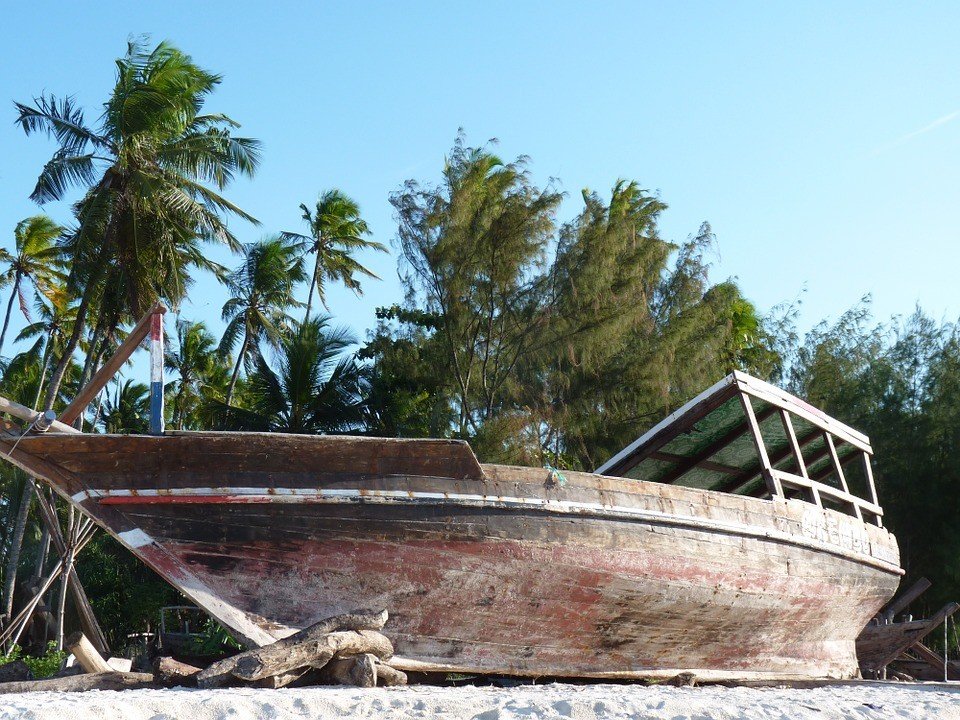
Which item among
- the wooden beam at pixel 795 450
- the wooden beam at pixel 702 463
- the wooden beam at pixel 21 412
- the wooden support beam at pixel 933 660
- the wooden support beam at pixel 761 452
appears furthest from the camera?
the wooden support beam at pixel 933 660

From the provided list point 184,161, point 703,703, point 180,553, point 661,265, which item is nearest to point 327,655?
point 180,553

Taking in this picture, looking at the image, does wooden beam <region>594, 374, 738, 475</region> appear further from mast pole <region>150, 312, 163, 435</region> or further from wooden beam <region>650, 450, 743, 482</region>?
mast pole <region>150, 312, 163, 435</region>

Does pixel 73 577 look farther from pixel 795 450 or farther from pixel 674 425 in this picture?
pixel 795 450

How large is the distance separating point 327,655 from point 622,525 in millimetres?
2867

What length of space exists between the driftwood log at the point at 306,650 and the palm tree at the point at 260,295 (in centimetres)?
1953

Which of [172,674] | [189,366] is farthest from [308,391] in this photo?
[172,674]

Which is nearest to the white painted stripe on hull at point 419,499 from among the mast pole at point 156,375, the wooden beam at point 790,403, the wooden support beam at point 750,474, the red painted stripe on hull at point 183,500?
the red painted stripe on hull at point 183,500

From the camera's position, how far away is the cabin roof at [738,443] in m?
9.80

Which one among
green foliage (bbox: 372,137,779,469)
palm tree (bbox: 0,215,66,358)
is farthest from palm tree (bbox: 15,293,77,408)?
green foliage (bbox: 372,137,779,469)

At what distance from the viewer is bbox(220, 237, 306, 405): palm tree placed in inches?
1016

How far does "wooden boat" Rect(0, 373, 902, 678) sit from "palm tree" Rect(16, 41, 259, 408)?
9955 millimetres

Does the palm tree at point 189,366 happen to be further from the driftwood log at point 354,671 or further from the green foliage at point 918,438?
the driftwood log at point 354,671

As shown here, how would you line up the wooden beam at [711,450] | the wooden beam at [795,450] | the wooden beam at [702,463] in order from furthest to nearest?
the wooden beam at [702,463] < the wooden beam at [711,450] < the wooden beam at [795,450]

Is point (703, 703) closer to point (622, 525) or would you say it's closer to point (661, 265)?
point (622, 525)
